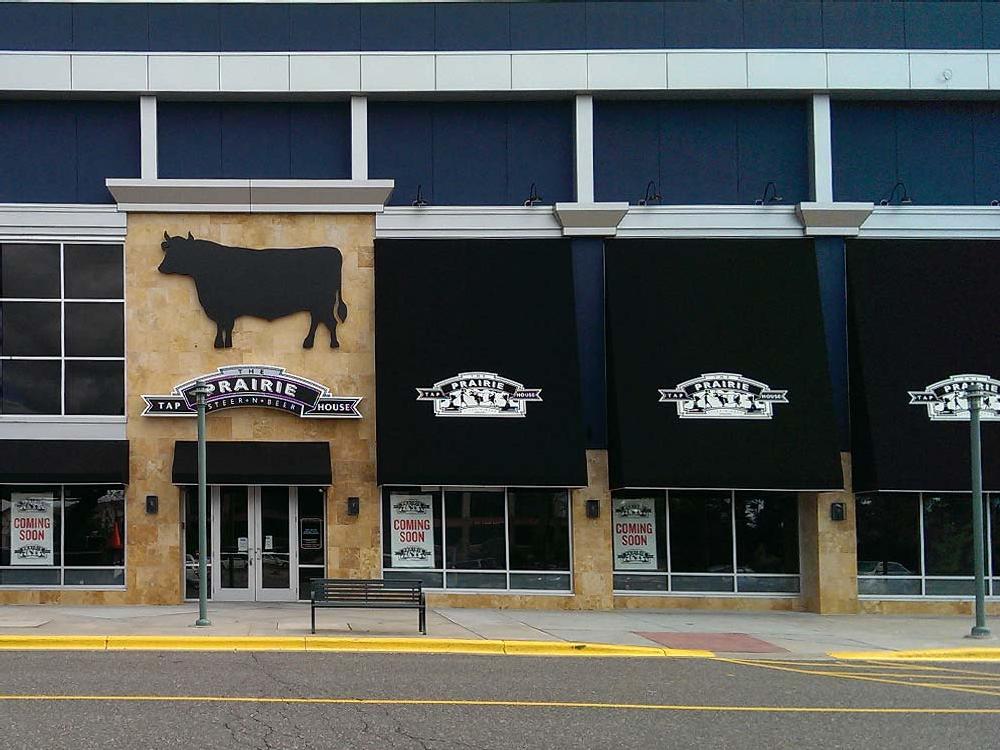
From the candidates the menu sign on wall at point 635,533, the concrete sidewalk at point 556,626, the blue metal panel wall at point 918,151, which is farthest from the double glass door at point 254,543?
the blue metal panel wall at point 918,151

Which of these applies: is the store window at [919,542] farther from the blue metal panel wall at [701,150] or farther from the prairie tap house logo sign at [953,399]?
the blue metal panel wall at [701,150]

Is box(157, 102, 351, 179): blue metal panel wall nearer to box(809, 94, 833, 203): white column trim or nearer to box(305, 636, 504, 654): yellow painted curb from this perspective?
box(809, 94, 833, 203): white column trim

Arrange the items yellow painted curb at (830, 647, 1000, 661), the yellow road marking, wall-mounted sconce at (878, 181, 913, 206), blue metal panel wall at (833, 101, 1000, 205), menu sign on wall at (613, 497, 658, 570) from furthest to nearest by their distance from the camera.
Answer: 1. blue metal panel wall at (833, 101, 1000, 205)
2. wall-mounted sconce at (878, 181, 913, 206)
3. menu sign on wall at (613, 497, 658, 570)
4. yellow painted curb at (830, 647, 1000, 661)
5. the yellow road marking

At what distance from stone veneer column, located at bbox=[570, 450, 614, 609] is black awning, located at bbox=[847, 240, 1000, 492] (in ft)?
16.5

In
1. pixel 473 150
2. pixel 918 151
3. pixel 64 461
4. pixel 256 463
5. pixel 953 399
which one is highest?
pixel 473 150

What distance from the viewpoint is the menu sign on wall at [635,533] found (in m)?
22.9

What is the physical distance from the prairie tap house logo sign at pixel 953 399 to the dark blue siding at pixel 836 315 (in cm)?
134

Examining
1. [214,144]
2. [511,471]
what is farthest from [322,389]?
[214,144]

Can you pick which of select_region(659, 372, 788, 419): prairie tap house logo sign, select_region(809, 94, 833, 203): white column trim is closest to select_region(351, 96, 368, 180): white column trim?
select_region(659, 372, 788, 419): prairie tap house logo sign

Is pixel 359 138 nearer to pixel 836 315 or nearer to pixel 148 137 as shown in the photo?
pixel 148 137

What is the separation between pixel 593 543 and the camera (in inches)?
881

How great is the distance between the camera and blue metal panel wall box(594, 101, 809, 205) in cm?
2353

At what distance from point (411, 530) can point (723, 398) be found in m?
6.70

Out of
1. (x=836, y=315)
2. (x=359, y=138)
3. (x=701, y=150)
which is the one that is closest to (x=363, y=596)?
(x=359, y=138)
